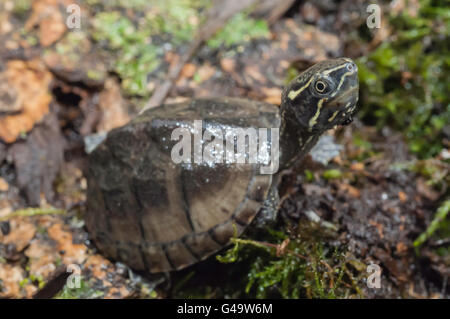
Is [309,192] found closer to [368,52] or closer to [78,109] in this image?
[368,52]

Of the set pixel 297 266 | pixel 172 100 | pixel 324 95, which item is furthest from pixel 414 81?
pixel 172 100

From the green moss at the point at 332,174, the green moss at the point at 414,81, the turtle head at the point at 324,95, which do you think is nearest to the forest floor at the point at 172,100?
the green moss at the point at 332,174

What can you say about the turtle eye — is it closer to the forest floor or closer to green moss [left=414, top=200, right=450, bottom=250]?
the forest floor

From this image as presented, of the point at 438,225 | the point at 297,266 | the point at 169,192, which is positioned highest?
the point at 169,192

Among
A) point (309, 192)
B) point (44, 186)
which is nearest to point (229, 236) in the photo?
point (309, 192)

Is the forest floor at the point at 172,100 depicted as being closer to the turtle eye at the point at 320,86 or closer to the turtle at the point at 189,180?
Result: the turtle at the point at 189,180

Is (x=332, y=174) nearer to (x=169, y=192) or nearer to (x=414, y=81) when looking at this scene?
(x=169, y=192)

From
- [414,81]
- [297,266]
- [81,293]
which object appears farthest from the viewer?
[414,81]

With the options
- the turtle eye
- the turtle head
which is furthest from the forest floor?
the turtle eye
